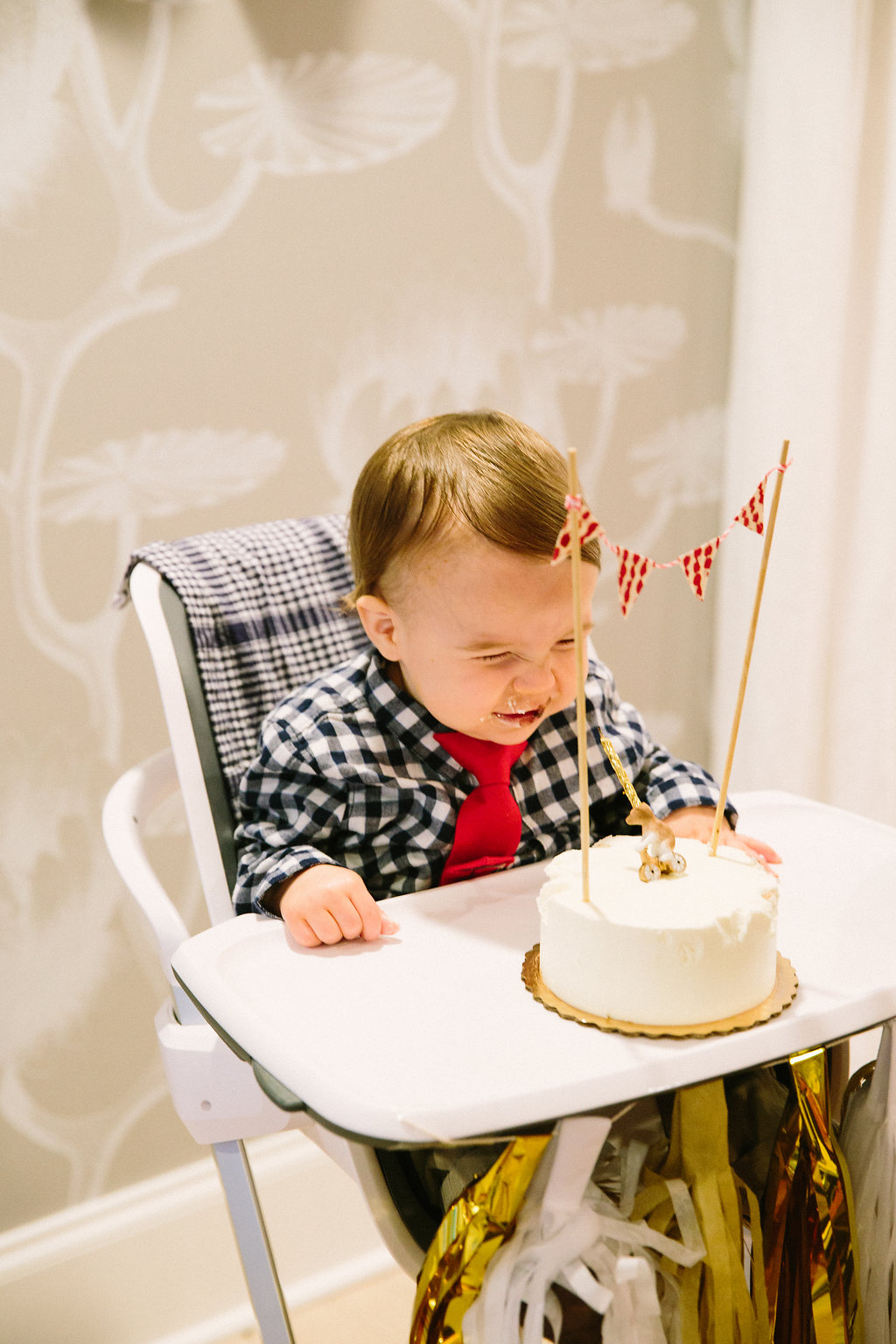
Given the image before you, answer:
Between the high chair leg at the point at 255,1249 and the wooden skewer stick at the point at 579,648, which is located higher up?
the wooden skewer stick at the point at 579,648

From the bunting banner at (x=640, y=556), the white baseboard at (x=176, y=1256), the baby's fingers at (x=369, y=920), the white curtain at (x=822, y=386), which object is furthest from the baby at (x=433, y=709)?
the white baseboard at (x=176, y=1256)

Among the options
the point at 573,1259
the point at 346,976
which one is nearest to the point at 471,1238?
the point at 573,1259

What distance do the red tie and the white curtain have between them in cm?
70

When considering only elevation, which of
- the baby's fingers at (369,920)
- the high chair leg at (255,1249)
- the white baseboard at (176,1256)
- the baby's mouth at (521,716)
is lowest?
the white baseboard at (176,1256)

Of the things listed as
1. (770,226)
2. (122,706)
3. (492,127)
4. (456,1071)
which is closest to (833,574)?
(770,226)

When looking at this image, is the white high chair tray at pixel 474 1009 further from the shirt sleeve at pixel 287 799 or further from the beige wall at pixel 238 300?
the beige wall at pixel 238 300

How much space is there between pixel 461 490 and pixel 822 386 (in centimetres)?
84

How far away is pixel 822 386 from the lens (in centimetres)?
158

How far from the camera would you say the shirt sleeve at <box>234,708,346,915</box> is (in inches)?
39.3

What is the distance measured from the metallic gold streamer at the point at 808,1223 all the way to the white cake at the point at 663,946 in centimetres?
12

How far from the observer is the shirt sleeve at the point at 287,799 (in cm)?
100

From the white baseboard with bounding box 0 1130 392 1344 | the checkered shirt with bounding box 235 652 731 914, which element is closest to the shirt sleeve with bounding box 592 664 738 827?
the checkered shirt with bounding box 235 652 731 914

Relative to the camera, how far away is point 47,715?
140cm

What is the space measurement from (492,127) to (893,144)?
49 cm
